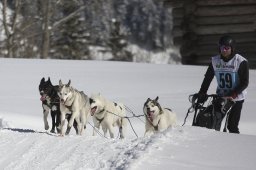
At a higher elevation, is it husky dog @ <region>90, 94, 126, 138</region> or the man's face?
the man's face

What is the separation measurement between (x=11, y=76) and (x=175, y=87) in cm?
390

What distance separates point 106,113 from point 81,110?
1.89 feet

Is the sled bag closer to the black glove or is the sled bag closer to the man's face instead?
the black glove

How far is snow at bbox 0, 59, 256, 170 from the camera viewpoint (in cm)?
498

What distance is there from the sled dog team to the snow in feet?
0.98

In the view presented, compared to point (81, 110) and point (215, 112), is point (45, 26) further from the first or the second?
point (215, 112)

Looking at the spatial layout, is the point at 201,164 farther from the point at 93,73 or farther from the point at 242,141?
→ the point at 93,73

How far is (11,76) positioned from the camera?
1357 centimetres

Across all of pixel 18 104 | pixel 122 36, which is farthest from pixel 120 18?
pixel 18 104

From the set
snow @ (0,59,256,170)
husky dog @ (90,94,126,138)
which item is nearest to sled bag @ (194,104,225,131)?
snow @ (0,59,256,170)

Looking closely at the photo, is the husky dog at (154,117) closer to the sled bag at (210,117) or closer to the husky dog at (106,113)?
the husky dog at (106,113)

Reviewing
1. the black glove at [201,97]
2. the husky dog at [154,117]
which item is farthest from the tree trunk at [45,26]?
the black glove at [201,97]

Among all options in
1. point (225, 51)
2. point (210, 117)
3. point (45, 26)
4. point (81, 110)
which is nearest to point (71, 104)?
point (81, 110)

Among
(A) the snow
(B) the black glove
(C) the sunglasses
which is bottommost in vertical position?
(A) the snow
